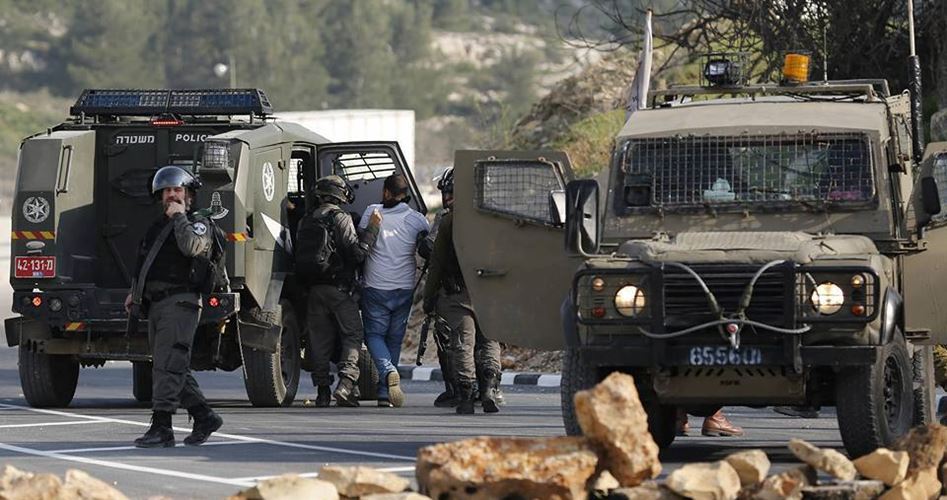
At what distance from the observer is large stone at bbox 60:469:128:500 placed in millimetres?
8234

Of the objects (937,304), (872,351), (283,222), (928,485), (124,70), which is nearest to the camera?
(928,485)

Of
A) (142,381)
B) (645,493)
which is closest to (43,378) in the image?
(142,381)

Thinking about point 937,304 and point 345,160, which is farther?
point 345,160

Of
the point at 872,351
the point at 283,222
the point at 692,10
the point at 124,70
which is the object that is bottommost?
the point at 872,351

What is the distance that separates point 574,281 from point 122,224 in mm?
6797

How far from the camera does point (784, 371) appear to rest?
33.6ft

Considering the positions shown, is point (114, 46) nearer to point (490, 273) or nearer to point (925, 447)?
point (490, 273)

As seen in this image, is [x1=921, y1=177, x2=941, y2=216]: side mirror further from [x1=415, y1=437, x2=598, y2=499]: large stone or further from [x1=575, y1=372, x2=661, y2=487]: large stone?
[x1=415, y1=437, x2=598, y2=499]: large stone

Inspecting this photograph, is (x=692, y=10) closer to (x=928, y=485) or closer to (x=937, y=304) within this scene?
(x=937, y=304)

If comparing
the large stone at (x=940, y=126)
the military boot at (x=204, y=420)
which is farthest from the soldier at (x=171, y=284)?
the large stone at (x=940, y=126)

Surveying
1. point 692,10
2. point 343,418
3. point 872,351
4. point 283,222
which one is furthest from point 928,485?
point 692,10

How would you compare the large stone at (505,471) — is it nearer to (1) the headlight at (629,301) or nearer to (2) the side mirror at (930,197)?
(1) the headlight at (629,301)

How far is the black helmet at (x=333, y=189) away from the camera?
50.2 feet

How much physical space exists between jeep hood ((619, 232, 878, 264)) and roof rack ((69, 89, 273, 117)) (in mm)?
5743
